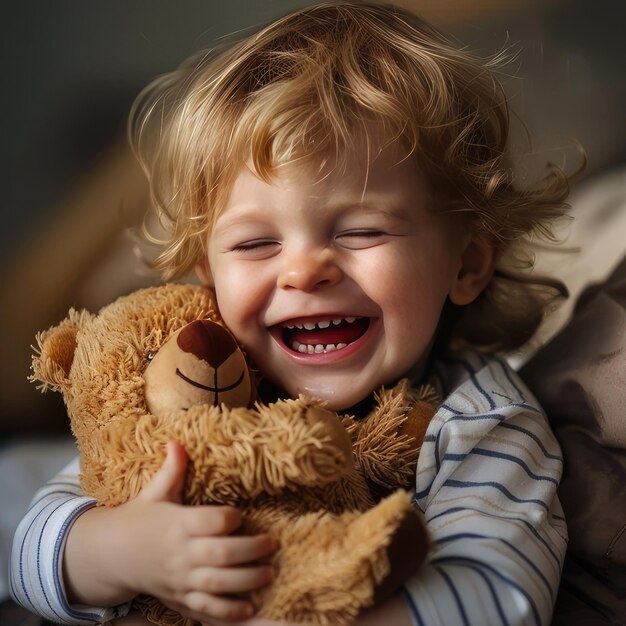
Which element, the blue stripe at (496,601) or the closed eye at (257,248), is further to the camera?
the closed eye at (257,248)

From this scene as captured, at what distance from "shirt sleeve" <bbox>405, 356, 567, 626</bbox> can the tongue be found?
0.11 metres

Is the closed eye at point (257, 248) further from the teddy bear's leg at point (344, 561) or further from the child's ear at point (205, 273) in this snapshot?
the teddy bear's leg at point (344, 561)

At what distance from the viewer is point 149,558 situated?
576 mm

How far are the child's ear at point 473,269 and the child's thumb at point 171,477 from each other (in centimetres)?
39

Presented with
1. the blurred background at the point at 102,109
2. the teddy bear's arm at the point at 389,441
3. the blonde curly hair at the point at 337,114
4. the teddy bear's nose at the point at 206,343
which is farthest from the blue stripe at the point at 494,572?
the blurred background at the point at 102,109

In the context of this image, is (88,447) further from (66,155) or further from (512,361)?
(512,361)

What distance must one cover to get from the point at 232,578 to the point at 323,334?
0.94ft

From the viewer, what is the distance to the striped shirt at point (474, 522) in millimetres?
572

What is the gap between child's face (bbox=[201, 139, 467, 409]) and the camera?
0.71 metres

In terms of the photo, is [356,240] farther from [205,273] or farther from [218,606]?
[218,606]

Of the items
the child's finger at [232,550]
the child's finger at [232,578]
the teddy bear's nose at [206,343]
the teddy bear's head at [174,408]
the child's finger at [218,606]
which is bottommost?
the child's finger at [218,606]

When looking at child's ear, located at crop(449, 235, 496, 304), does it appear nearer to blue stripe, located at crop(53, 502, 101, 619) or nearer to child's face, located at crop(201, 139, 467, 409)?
child's face, located at crop(201, 139, 467, 409)

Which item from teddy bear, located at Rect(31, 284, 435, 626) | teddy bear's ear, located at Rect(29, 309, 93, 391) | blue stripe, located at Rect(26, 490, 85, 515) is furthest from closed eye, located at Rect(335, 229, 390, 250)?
blue stripe, located at Rect(26, 490, 85, 515)

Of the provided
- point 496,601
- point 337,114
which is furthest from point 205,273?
point 496,601
